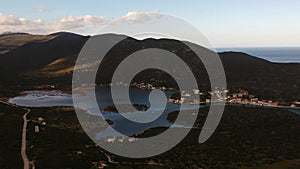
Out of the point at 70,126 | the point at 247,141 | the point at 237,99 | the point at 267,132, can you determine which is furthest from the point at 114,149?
the point at 237,99

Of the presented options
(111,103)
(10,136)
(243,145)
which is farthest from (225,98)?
(10,136)

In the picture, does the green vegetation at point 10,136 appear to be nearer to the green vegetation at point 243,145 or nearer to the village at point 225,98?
the green vegetation at point 243,145

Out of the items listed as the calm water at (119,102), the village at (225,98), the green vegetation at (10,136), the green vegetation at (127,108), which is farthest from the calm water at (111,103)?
the green vegetation at (10,136)

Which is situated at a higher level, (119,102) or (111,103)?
(119,102)

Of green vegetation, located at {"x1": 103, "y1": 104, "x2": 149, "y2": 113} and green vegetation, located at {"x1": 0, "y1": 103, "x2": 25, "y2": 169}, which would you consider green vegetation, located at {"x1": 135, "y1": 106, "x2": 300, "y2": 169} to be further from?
green vegetation, located at {"x1": 0, "y1": 103, "x2": 25, "y2": 169}

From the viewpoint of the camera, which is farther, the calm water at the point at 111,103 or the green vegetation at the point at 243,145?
the calm water at the point at 111,103

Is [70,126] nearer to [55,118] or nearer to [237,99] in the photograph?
[55,118]

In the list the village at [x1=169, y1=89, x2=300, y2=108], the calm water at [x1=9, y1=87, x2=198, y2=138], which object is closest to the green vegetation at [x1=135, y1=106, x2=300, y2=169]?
the calm water at [x1=9, y1=87, x2=198, y2=138]

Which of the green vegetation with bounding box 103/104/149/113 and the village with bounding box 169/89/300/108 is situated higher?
the village with bounding box 169/89/300/108

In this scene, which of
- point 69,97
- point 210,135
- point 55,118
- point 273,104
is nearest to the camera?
point 210,135

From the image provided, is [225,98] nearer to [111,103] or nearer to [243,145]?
[111,103]

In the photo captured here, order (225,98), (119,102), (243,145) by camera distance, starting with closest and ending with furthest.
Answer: (243,145) < (119,102) < (225,98)
